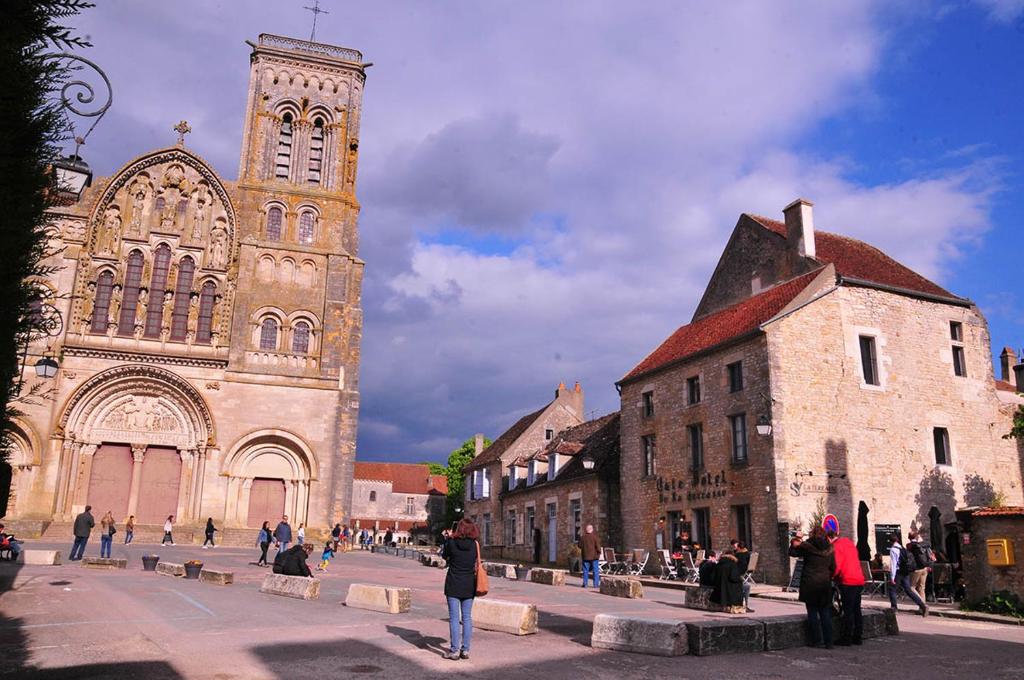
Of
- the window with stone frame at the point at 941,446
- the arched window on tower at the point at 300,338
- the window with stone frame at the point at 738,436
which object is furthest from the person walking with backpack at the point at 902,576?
the arched window on tower at the point at 300,338

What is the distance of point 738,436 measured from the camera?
78.4 ft

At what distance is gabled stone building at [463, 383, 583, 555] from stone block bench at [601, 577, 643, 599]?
77.5 feet

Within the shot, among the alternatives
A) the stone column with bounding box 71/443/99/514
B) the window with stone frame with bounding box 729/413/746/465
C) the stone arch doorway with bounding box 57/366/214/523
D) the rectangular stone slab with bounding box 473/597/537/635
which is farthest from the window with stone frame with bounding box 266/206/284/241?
the rectangular stone slab with bounding box 473/597/537/635

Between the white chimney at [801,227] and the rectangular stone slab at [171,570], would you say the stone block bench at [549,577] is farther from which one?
the white chimney at [801,227]

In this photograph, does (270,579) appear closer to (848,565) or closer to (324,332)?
(848,565)

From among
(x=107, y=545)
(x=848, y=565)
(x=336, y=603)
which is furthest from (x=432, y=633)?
(x=107, y=545)

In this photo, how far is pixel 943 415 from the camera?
25000 millimetres

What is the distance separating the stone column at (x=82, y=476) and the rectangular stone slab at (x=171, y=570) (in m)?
15.6

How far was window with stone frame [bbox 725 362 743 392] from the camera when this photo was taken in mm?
24156

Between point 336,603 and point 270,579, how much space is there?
80.6 inches

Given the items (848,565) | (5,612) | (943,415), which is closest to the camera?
(848,565)

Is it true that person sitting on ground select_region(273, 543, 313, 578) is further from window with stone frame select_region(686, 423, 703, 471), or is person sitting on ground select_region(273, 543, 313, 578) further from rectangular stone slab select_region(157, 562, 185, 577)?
window with stone frame select_region(686, 423, 703, 471)

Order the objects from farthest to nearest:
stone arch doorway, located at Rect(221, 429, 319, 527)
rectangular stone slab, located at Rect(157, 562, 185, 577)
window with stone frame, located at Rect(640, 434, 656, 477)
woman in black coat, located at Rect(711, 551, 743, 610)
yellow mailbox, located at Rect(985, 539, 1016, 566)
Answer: stone arch doorway, located at Rect(221, 429, 319, 527)
window with stone frame, located at Rect(640, 434, 656, 477)
rectangular stone slab, located at Rect(157, 562, 185, 577)
yellow mailbox, located at Rect(985, 539, 1016, 566)
woman in black coat, located at Rect(711, 551, 743, 610)

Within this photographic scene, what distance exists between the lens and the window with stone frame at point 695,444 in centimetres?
2553
